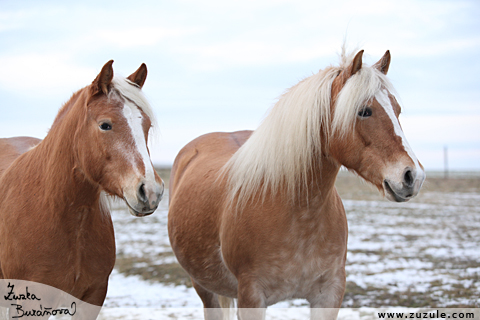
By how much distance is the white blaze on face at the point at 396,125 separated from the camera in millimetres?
2215

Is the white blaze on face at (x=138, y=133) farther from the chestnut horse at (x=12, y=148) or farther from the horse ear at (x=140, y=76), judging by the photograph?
the chestnut horse at (x=12, y=148)

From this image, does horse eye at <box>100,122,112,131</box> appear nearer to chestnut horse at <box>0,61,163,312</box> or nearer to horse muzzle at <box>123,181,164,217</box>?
chestnut horse at <box>0,61,163,312</box>

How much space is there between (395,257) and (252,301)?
5151mm

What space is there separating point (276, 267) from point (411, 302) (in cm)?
285

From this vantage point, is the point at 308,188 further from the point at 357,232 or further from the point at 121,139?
the point at 357,232

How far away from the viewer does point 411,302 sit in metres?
4.72

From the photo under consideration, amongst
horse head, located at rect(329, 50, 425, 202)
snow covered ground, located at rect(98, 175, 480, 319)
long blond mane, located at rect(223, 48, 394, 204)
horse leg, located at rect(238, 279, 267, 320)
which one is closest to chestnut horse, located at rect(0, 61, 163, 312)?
snow covered ground, located at rect(98, 175, 480, 319)

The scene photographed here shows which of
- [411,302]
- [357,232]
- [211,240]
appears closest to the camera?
[211,240]

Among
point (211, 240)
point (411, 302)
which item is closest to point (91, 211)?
point (211, 240)

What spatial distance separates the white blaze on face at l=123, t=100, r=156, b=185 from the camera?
2.21m

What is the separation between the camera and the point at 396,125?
7.71ft

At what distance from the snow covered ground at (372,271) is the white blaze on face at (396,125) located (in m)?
1.98

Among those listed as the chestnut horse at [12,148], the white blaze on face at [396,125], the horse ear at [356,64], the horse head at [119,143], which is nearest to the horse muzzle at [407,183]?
the white blaze on face at [396,125]

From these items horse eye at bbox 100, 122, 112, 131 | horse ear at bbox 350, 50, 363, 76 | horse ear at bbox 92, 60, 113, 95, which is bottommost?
horse eye at bbox 100, 122, 112, 131
